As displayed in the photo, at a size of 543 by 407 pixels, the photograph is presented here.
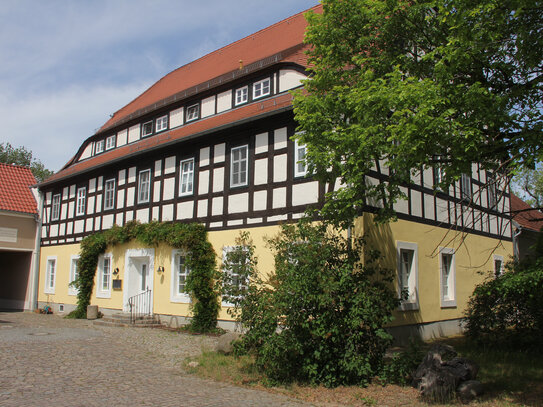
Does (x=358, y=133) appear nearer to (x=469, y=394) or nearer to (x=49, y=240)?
(x=469, y=394)

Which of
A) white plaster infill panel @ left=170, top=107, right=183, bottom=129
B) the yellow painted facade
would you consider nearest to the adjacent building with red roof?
the yellow painted facade

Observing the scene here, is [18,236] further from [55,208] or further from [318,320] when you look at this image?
[318,320]

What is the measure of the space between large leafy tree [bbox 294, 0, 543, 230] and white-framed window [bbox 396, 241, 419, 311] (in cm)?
370

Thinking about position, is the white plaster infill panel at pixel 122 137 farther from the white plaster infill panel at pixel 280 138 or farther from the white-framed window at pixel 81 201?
the white plaster infill panel at pixel 280 138

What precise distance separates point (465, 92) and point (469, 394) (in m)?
4.19

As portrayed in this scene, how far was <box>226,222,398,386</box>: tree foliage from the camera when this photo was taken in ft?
24.1

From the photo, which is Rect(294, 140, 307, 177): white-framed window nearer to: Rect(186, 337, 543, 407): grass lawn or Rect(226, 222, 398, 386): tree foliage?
Rect(226, 222, 398, 386): tree foliage

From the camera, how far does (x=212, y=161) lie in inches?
555

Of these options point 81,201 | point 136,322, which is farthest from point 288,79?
point 81,201

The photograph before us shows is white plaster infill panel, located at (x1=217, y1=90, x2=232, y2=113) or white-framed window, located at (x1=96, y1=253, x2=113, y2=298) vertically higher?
white plaster infill panel, located at (x1=217, y1=90, x2=232, y2=113)

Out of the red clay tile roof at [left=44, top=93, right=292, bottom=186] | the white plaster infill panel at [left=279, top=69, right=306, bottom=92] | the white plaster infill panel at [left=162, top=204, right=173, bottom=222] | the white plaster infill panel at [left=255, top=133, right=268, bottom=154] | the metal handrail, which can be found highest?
the white plaster infill panel at [left=279, top=69, right=306, bottom=92]

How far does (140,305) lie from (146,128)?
671 centimetres

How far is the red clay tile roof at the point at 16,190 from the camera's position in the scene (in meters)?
21.6

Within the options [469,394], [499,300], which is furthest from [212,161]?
[469,394]
